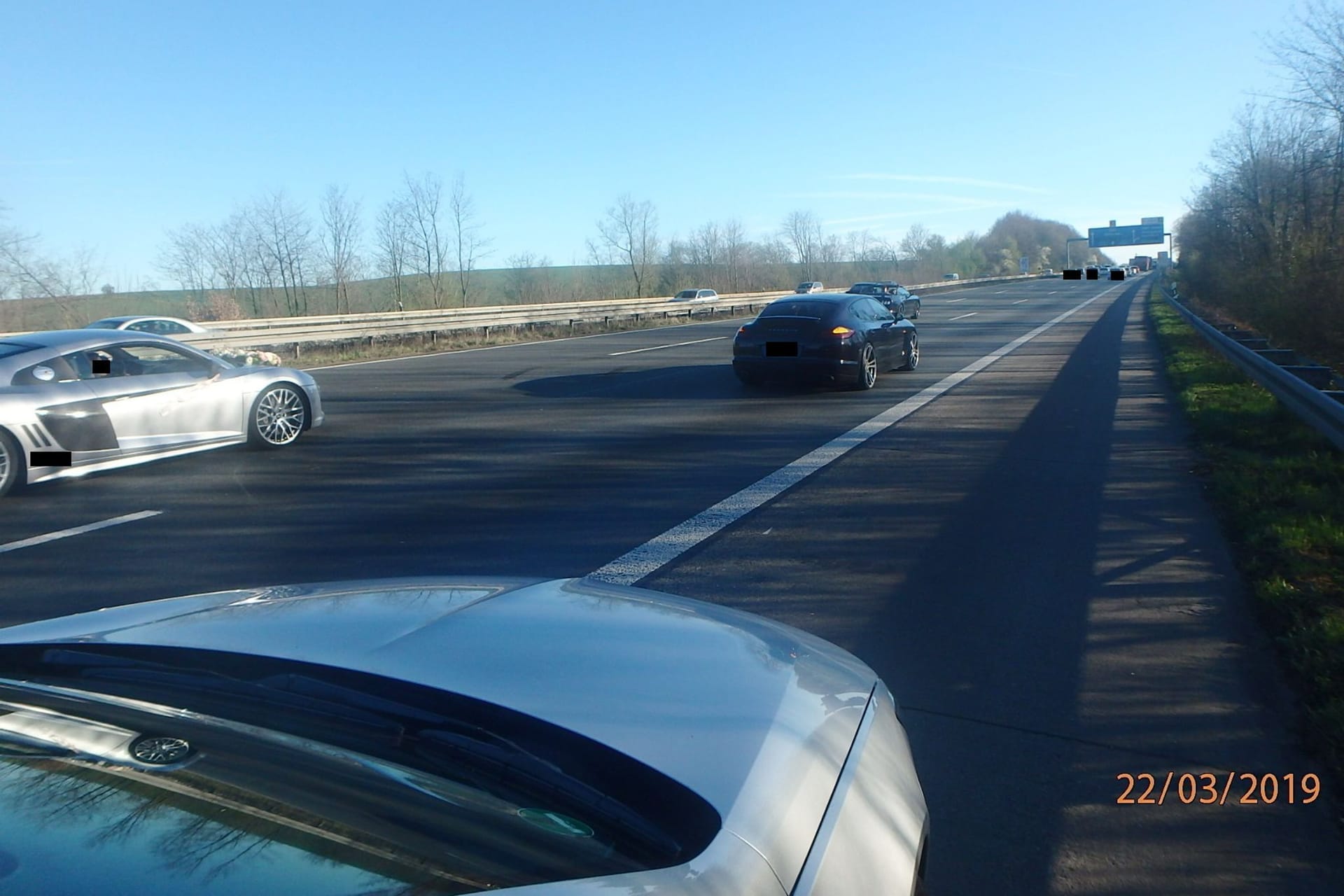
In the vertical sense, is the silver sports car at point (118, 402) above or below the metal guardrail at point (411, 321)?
below

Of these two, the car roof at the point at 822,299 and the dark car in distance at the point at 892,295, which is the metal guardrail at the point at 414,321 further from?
the car roof at the point at 822,299

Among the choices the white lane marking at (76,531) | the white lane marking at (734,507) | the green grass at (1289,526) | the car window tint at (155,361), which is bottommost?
the green grass at (1289,526)

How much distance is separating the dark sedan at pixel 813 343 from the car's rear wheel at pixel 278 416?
6.98 meters

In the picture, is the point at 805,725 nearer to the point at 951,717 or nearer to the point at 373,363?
the point at 951,717

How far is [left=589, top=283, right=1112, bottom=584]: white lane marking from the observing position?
644 centimetres

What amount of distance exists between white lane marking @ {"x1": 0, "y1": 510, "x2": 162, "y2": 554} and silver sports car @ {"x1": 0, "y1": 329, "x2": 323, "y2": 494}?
1.37m

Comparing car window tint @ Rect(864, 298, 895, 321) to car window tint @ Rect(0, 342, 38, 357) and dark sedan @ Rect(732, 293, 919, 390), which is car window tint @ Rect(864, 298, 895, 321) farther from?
car window tint @ Rect(0, 342, 38, 357)

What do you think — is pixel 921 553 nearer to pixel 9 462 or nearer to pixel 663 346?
pixel 9 462

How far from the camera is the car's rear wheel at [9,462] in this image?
8758mm

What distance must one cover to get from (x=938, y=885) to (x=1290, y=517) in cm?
547

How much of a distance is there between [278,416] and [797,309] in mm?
8224

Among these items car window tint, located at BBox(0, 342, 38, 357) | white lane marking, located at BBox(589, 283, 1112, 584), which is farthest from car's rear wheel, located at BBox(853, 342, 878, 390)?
car window tint, located at BBox(0, 342, 38, 357)

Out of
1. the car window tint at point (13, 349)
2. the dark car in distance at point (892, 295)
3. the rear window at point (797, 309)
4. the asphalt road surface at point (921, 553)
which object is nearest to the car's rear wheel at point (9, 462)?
the asphalt road surface at point (921, 553)
